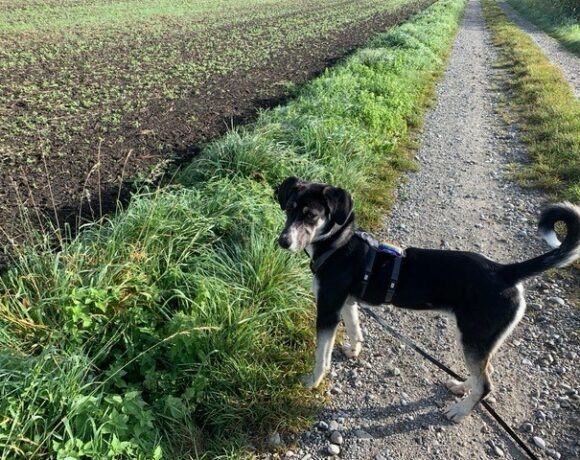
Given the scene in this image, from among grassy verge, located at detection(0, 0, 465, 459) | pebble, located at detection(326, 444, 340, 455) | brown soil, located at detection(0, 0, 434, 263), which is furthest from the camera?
brown soil, located at detection(0, 0, 434, 263)

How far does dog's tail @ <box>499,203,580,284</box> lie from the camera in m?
2.87

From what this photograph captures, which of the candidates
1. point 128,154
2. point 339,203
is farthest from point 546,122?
point 128,154

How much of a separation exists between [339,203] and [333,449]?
70.9 inches

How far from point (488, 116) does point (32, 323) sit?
10441mm

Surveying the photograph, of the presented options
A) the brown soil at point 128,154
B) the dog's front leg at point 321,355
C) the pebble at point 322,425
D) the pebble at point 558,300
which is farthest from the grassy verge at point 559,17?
the pebble at point 322,425

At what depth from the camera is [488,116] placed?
1041 cm

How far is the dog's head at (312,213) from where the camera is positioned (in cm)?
324

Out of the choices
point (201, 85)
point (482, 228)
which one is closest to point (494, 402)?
point (482, 228)

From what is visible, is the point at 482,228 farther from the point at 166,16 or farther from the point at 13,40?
the point at 166,16

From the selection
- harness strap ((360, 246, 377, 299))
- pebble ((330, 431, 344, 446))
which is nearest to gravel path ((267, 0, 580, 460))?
pebble ((330, 431, 344, 446))

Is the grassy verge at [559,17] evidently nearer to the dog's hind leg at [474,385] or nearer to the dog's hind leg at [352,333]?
the dog's hind leg at [352,333]

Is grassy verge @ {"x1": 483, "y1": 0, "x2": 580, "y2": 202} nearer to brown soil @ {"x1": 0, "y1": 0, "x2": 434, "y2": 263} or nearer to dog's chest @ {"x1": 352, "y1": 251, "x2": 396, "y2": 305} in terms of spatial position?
dog's chest @ {"x1": 352, "y1": 251, "x2": 396, "y2": 305}

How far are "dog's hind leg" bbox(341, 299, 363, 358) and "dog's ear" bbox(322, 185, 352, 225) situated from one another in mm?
987

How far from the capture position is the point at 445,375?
3.74 m
